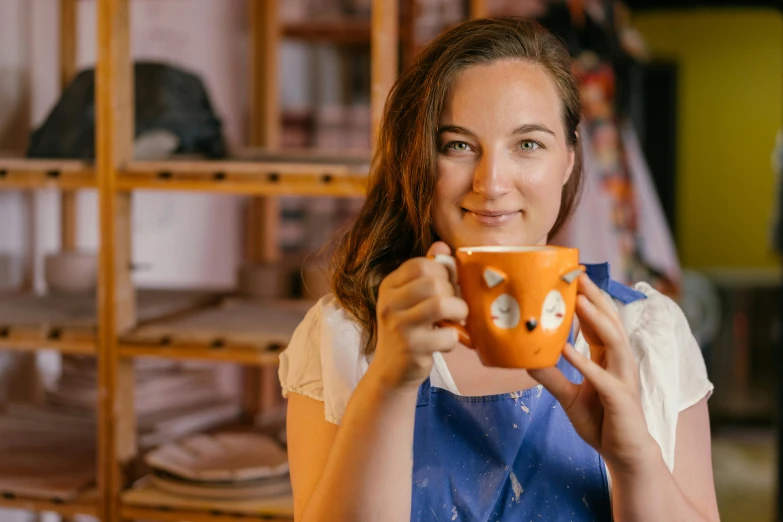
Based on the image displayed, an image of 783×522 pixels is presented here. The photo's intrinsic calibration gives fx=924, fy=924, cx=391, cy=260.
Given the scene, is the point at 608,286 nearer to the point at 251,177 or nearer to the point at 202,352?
the point at 251,177

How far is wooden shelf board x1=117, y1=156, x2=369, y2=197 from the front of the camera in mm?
1772

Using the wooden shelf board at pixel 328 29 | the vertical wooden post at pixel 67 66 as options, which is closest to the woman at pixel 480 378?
the vertical wooden post at pixel 67 66

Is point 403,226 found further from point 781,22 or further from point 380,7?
point 781,22

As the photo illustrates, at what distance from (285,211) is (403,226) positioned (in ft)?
8.44

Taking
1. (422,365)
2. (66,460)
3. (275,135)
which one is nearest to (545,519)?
(422,365)

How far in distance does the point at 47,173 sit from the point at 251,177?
0.42m

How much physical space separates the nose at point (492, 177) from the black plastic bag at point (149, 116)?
112 cm

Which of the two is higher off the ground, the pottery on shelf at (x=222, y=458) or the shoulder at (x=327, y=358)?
the shoulder at (x=327, y=358)

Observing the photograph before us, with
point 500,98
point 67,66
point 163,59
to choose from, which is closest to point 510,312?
point 500,98

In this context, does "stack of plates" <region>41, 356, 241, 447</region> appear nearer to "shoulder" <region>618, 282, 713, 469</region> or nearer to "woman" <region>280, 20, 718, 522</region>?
"woman" <region>280, 20, 718, 522</region>

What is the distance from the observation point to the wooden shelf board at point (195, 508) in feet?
5.97

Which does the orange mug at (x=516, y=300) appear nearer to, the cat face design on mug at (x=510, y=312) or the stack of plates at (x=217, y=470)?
the cat face design on mug at (x=510, y=312)

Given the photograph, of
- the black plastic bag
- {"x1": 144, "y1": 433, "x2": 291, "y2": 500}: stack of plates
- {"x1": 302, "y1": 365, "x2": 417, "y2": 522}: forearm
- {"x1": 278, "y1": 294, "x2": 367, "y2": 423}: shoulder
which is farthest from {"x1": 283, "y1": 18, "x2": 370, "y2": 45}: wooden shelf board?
{"x1": 302, "y1": 365, "x2": 417, "y2": 522}: forearm

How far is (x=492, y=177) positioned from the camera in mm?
1122
